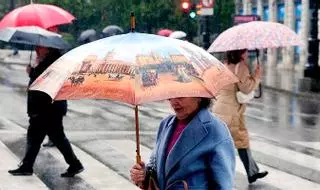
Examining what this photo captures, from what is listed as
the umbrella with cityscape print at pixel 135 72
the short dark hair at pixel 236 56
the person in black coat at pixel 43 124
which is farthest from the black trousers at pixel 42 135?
the umbrella with cityscape print at pixel 135 72

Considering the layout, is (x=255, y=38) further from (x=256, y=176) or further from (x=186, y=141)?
(x=186, y=141)

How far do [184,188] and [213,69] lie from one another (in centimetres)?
72

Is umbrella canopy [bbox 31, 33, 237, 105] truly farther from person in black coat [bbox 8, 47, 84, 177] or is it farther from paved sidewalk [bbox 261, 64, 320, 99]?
paved sidewalk [bbox 261, 64, 320, 99]

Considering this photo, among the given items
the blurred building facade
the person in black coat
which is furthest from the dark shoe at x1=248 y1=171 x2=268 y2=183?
the blurred building facade

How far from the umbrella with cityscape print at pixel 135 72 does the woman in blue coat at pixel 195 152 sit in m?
0.14

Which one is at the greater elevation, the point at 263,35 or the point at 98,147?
the point at 263,35

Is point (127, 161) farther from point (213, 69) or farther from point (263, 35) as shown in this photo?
point (213, 69)

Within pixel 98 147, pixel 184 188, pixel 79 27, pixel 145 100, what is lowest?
pixel 79 27

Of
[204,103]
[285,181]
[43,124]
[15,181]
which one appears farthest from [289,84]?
[204,103]

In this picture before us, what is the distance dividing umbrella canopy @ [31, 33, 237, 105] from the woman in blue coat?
130 millimetres

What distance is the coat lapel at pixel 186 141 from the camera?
145 inches

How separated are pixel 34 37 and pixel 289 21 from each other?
2962cm

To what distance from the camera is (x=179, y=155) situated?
369cm

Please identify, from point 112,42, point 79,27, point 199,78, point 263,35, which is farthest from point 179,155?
point 79,27
